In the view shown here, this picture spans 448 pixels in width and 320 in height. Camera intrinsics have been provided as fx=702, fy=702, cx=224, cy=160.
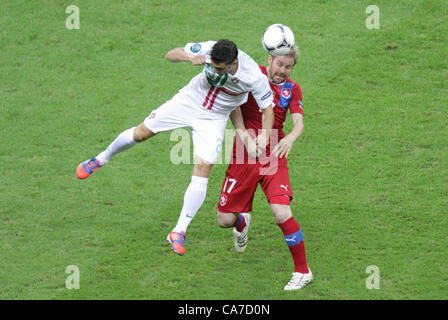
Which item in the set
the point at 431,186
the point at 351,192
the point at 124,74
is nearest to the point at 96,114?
the point at 124,74

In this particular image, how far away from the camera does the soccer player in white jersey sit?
6836 mm

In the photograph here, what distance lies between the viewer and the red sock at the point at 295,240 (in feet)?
23.7

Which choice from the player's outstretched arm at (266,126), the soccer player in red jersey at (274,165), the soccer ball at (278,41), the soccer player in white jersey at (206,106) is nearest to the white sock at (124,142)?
the soccer player in white jersey at (206,106)

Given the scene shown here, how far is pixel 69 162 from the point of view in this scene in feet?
32.2

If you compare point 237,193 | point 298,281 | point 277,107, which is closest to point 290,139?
point 277,107

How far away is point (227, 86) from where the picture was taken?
708 cm

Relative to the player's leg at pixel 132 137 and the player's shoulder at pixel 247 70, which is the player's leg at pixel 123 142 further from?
the player's shoulder at pixel 247 70

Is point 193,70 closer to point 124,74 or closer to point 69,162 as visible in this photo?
point 124,74

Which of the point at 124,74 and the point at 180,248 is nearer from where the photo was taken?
the point at 180,248

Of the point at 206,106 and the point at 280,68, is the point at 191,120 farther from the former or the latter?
the point at 280,68

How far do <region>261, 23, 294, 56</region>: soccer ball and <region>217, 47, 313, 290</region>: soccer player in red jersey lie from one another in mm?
77

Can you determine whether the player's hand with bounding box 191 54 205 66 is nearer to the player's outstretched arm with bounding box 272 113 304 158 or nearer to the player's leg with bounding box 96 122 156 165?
the player's leg with bounding box 96 122 156 165

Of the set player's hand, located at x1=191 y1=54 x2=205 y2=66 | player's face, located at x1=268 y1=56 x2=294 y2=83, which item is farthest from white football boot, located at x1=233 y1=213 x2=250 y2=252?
player's hand, located at x1=191 y1=54 x2=205 y2=66

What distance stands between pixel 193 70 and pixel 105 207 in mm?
3681
